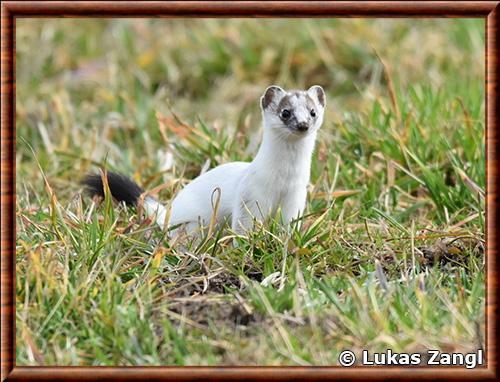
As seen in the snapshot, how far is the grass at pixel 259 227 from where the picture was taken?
3.94 meters

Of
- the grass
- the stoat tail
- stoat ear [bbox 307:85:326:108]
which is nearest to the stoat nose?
stoat ear [bbox 307:85:326:108]

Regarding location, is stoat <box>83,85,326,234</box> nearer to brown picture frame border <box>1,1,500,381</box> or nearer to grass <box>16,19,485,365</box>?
grass <box>16,19,485,365</box>

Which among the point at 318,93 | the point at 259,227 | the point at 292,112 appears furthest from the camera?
the point at 318,93

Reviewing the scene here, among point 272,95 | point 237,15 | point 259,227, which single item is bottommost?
point 259,227

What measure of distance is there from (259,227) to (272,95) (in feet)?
2.21

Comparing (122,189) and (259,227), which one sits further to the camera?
(122,189)

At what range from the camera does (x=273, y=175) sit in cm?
484

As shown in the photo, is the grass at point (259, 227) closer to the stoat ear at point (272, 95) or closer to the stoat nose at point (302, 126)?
the stoat nose at point (302, 126)

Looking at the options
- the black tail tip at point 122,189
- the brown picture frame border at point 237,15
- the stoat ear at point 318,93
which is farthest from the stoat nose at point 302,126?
the black tail tip at point 122,189

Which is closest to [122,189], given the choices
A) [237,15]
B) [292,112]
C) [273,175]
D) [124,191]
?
[124,191]

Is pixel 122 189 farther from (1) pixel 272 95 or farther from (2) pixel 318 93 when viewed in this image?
(2) pixel 318 93

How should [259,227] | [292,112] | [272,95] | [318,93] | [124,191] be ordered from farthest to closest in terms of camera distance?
[124,191], [318,93], [272,95], [292,112], [259,227]

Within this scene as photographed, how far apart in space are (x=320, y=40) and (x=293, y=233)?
155 inches

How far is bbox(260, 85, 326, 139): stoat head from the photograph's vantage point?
4.75 metres
